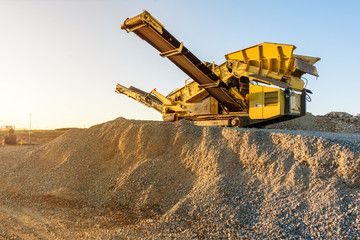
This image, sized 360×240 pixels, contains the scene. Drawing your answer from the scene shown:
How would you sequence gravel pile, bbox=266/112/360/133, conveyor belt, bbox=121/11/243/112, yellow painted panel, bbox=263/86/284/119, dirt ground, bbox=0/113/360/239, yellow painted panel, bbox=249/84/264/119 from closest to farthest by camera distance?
dirt ground, bbox=0/113/360/239 < yellow painted panel, bbox=263/86/284/119 < conveyor belt, bbox=121/11/243/112 < yellow painted panel, bbox=249/84/264/119 < gravel pile, bbox=266/112/360/133

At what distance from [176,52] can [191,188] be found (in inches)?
224

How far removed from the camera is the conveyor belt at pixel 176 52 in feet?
32.8

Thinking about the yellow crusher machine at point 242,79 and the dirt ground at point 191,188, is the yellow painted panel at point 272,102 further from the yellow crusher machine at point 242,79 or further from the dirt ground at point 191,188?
Result: the dirt ground at point 191,188

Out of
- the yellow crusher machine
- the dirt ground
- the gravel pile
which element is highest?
the yellow crusher machine

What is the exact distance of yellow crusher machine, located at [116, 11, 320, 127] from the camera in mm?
9930

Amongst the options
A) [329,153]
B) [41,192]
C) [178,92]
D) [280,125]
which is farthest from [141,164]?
[280,125]

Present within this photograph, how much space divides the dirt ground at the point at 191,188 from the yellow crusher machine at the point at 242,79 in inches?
113

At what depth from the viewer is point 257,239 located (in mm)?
A: 4938

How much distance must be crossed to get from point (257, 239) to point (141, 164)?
4.20m

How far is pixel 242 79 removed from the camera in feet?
37.0

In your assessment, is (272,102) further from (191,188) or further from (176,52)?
(191,188)

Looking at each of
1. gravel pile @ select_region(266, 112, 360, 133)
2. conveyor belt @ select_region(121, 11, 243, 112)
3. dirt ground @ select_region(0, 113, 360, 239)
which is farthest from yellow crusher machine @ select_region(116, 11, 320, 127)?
gravel pile @ select_region(266, 112, 360, 133)

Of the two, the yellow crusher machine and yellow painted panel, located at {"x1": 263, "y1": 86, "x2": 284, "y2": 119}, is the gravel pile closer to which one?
the yellow crusher machine

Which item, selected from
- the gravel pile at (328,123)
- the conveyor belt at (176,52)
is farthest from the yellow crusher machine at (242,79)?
the gravel pile at (328,123)
